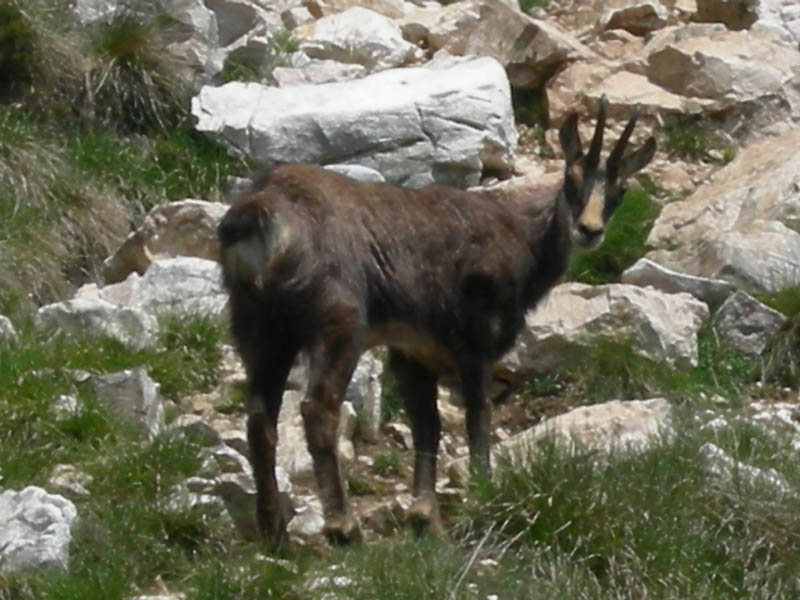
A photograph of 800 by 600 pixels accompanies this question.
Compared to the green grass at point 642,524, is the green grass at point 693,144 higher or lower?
lower

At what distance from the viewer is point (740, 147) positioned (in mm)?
15148

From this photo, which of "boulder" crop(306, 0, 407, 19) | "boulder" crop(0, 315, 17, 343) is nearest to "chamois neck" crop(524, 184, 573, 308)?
"boulder" crop(0, 315, 17, 343)

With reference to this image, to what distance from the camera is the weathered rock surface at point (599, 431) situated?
9.29 metres

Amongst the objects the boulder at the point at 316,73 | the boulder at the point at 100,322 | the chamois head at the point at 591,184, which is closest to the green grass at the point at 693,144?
the boulder at the point at 316,73

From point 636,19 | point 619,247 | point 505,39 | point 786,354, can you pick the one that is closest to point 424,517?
point 786,354

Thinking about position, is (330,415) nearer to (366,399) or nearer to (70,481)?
(70,481)

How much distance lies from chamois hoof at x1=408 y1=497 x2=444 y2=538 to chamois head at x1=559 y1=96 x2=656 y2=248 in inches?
73.9

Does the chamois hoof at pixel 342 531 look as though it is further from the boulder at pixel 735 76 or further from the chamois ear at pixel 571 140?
the boulder at pixel 735 76

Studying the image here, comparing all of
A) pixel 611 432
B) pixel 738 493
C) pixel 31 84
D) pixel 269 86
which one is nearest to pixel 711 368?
pixel 611 432

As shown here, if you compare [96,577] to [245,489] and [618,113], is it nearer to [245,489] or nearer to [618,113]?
[245,489]

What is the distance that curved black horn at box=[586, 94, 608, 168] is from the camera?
10492 mm

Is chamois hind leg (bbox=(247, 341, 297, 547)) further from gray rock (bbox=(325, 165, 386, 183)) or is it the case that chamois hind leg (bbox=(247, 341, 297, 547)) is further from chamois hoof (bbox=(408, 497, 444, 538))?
gray rock (bbox=(325, 165, 386, 183))

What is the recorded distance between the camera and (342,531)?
914 centimetres

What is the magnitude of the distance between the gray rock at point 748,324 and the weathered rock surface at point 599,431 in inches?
56.7
